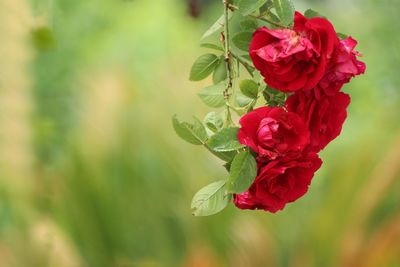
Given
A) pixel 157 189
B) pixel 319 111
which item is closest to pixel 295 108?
pixel 319 111

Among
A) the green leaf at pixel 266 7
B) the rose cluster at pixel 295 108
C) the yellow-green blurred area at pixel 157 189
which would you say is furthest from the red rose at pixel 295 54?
the yellow-green blurred area at pixel 157 189

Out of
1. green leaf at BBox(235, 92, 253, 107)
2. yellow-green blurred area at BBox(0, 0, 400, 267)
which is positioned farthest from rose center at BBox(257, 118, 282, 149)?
yellow-green blurred area at BBox(0, 0, 400, 267)

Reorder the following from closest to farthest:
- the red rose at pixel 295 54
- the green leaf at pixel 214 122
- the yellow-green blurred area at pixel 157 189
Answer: the red rose at pixel 295 54 → the green leaf at pixel 214 122 → the yellow-green blurred area at pixel 157 189

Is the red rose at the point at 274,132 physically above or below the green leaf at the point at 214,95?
below

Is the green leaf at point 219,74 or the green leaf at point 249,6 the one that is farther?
the green leaf at point 219,74

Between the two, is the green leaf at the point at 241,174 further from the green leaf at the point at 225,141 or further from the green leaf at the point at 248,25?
the green leaf at the point at 248,25

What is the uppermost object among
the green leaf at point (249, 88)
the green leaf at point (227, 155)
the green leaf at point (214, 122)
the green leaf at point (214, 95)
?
the green leaf at point (214, 95)

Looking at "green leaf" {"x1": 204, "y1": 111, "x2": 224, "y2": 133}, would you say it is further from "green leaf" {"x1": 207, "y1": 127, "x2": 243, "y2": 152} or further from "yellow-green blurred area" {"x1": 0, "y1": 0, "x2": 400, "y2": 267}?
"yellow-green blurred area" {"x1": 0, "y1": 0, "x2": 400, "y2": 267}
